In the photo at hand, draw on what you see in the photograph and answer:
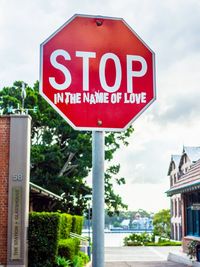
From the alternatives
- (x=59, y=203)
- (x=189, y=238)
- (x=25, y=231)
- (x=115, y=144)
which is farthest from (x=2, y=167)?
(x=115, y=144)

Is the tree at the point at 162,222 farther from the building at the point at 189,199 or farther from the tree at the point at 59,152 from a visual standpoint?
the building at the point at 189,199

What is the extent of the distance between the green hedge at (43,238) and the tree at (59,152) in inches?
517

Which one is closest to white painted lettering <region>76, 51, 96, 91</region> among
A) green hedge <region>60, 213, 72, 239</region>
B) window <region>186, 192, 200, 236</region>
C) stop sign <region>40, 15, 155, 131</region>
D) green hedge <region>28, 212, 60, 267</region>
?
stop sign <region>40, 15, 155, 131</region>

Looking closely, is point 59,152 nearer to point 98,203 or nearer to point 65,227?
point 65,227

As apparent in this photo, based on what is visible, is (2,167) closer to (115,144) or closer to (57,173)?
(57,173)

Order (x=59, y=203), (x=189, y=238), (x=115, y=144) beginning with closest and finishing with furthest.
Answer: (x=189, y=238) → (x=59, y=203) → (x=115, y=144)

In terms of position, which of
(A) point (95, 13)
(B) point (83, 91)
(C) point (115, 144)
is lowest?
(B) point (83, 91)

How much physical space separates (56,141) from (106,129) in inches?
1072

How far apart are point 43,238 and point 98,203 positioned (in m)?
12.0

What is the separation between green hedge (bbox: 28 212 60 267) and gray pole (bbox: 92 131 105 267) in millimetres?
11695

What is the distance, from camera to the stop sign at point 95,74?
2.17 meters

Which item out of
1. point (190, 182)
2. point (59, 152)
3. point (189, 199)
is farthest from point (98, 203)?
point (59, 152)

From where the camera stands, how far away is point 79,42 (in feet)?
7.25

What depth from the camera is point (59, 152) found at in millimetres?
27641
